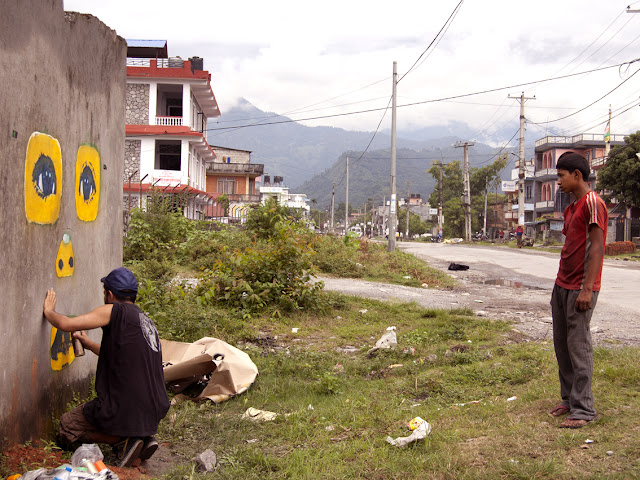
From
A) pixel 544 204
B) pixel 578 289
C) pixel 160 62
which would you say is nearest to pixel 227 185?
pixel 160 62

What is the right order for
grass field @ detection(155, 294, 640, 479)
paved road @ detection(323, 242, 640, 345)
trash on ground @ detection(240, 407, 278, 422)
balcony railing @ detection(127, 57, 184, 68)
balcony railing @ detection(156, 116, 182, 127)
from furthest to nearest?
balcony railing @ detection(156, 116, 182, 127) → balcony railing @ detection(127, 57, 184, 68) → paved road @ detection(323, 242, 640, 345) → trash on ground @ detection(240, 407, 278, 422) → grass field @ detection(155, 294, 640, 479)

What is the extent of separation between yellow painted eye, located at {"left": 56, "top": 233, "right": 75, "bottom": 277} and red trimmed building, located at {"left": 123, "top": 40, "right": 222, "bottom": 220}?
2387 cm

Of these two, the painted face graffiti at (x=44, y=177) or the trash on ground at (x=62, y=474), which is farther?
the painted face graffiti at (x=44, y=177)

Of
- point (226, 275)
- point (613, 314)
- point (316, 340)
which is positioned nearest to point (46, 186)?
point (316, 340)

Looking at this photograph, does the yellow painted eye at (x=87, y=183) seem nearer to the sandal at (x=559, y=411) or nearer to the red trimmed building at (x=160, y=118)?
the sandal at (x=559, y=411)

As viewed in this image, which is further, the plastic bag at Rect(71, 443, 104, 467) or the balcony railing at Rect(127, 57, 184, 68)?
the balcony railing at Rect(127, 57, 184, 68)

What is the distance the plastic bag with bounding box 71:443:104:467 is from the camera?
313 cm

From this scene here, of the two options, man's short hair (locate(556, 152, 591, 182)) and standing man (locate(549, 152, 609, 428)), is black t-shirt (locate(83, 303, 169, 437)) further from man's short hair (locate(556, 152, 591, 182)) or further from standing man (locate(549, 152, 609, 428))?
man's short hair (locate(556, 152, 591, 182))

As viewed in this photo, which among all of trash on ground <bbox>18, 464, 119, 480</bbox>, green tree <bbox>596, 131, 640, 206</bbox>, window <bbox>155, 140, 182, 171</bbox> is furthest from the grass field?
green tree <bbox>596, 131, 640, 206</bbox>

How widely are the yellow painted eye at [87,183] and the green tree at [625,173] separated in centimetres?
3154

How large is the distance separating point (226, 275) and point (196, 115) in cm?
2542

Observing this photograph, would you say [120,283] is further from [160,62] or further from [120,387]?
[160,62]

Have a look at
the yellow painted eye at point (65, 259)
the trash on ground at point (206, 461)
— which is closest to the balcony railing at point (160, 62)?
the yellow painted eye at point (65, 259)

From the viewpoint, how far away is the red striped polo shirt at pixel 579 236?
3.77m
